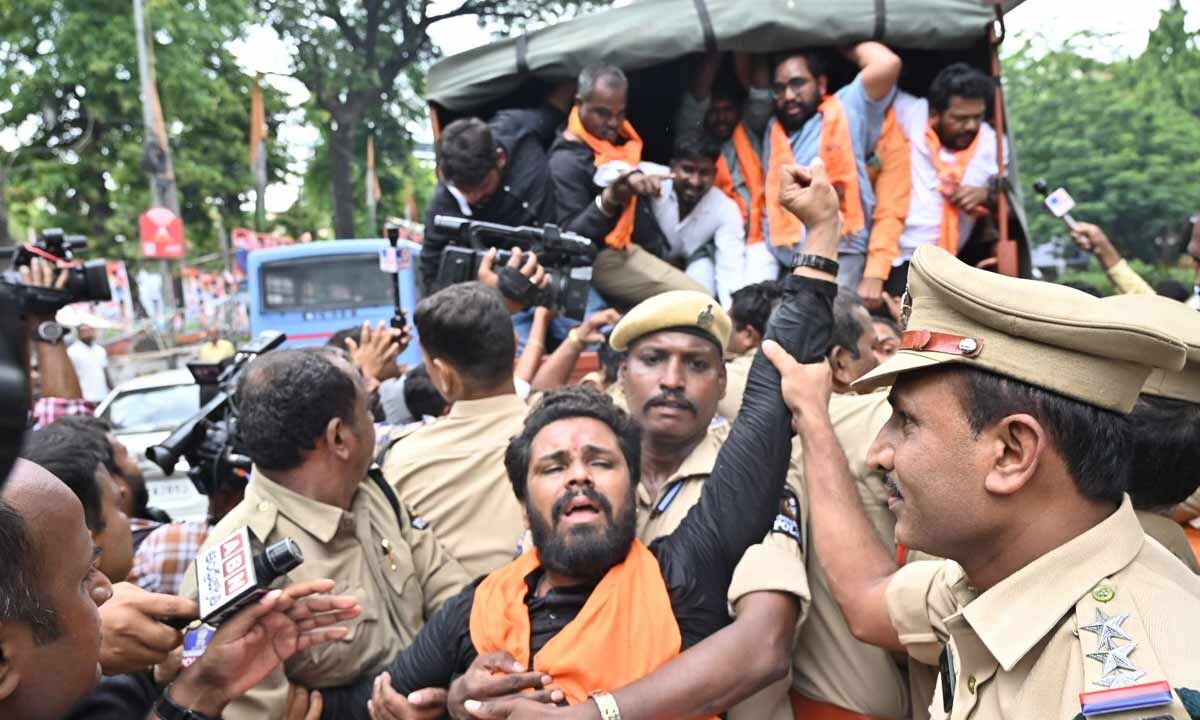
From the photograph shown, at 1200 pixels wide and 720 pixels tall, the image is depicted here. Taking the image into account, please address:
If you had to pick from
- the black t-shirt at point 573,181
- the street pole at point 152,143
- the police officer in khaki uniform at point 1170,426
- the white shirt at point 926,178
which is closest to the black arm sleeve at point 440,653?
the police officer in khaki uniform at point 1170,426

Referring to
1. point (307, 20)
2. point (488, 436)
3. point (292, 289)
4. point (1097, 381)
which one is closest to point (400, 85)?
point (307, 20)

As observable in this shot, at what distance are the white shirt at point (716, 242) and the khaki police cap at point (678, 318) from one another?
6.18 feet

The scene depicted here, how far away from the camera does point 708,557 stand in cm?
239

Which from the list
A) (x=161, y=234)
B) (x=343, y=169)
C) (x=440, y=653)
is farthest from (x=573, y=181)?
(x=343, y=169)

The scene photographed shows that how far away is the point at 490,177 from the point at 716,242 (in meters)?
1.21

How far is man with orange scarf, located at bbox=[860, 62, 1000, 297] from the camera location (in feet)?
15.9

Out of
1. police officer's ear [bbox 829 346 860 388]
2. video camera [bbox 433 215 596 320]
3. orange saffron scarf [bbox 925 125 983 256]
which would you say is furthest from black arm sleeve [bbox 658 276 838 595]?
orange saffron scarf [bbox 925 125 983 256]

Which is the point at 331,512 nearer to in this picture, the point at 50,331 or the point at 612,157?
the point at 50,331

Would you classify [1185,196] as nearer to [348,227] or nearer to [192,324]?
[348,227]

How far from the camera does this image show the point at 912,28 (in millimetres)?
4625

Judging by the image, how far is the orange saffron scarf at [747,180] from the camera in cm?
500

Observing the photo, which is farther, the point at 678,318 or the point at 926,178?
the point at 926,178

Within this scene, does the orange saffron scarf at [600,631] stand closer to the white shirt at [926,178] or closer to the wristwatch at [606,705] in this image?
the wristwatch at [606,705]

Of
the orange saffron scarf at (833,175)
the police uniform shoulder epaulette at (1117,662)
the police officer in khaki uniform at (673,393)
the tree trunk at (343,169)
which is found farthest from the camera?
the tree trunk at (343,169)
